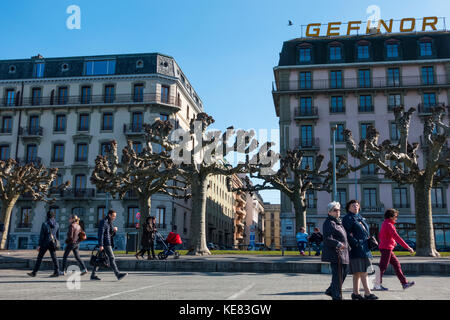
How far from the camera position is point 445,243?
135 feet

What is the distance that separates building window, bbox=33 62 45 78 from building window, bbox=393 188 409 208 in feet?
125

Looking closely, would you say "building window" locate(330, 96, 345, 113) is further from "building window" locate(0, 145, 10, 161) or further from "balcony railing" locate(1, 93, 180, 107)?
"building window" locate(0, 145, 10, 161)

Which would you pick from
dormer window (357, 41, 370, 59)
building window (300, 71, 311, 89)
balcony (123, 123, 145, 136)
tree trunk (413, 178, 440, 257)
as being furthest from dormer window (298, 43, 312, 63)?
tree trunk (413, 178, 440, 257)

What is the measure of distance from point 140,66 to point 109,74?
3346 mm

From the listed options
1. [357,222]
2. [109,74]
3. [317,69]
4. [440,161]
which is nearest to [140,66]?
[109,74]

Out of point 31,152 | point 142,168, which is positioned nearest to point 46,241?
point 142,168

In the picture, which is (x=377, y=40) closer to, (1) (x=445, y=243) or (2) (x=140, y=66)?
(1) (x=445, y=243)

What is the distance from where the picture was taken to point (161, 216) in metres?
43.5

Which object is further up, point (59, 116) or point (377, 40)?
point (377, 40)

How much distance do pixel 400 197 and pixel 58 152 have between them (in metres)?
34.0

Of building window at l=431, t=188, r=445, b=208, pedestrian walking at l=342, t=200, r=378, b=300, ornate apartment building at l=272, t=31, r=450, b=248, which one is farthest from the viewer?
ornate apartment building at l=272, t=31, r=450, b=248

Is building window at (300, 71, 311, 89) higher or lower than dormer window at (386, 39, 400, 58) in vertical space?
lower

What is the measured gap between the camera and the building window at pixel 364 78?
1789 inches

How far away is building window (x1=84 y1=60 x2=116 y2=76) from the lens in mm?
46781
